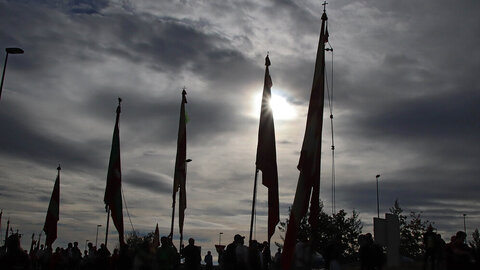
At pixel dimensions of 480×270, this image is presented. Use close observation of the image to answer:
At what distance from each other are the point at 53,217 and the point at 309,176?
22.2 meters

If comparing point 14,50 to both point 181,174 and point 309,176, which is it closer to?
point 181,174

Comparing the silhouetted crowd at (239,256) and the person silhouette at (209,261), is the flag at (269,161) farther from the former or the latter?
the person silhouette at (209,261)

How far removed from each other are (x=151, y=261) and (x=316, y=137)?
6676mm

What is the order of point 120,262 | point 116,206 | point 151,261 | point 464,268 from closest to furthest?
1. point 464,268
2. point 151,261
3. point 120,262
4. point 116,206

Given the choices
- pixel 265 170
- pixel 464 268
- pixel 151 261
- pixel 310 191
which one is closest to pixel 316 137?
pixel 310 191

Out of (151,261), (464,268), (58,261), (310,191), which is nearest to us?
(464,268)

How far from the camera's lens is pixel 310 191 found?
48.0ft

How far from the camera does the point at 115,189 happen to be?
24.2 meters

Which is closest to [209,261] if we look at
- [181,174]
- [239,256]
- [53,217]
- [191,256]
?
[181,174]

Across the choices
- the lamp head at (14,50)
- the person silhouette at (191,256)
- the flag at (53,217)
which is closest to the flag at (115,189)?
the person silhouette at (191,256)

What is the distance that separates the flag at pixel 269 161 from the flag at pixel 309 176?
270 cm

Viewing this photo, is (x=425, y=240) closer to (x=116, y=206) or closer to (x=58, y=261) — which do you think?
(x=116, y=206)

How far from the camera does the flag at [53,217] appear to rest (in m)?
31.6

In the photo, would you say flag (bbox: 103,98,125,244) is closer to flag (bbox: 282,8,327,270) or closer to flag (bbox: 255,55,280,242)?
flag (bbox: 255,55,280,242)
